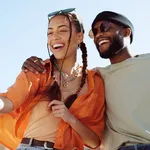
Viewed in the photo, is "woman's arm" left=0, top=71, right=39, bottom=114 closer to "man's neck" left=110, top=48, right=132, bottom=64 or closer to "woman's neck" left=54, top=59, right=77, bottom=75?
"woman's neck" left=54, top=59, right=77, bottom=75

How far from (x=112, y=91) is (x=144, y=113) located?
1.50 feet

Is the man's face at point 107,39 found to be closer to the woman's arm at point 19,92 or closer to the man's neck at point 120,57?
the man's neck at point 120,57

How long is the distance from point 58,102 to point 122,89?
0.95 meters

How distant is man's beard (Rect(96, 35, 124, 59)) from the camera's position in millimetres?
4746

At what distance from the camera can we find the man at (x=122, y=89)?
400 centimetres

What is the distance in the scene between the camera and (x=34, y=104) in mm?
3867

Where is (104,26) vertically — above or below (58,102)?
above

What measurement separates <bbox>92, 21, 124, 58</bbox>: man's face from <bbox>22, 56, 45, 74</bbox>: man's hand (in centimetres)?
107

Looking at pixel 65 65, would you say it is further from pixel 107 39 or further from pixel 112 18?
pixel 112 18

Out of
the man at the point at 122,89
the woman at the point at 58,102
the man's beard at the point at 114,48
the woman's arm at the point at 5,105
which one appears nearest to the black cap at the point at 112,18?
the man at the point at 122,89

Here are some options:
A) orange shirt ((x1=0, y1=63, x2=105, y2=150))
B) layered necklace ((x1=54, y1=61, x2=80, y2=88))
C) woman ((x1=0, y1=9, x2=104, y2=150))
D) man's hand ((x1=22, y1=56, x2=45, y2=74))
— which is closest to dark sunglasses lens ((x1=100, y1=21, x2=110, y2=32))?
woman ((x1=0, y1=9, x2=104, y2=150))

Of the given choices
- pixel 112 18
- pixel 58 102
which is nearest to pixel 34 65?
pixel 58 102

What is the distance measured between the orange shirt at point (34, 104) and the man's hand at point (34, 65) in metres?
0.05

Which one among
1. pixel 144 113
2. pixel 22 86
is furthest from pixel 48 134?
pixel 144 113
